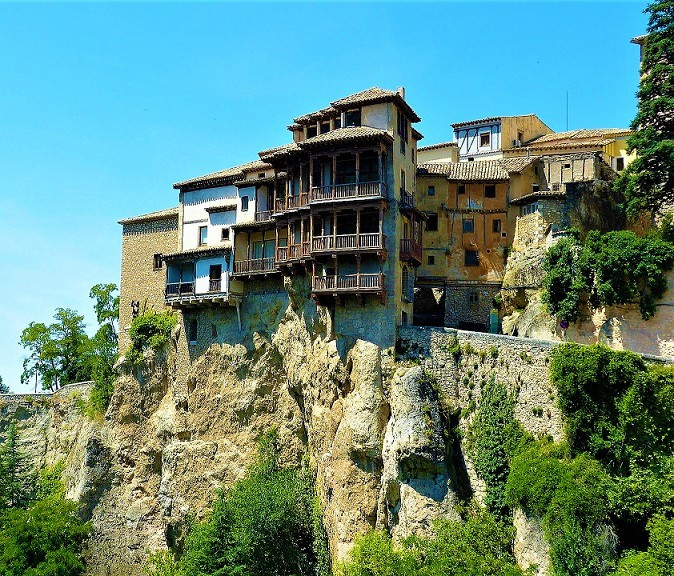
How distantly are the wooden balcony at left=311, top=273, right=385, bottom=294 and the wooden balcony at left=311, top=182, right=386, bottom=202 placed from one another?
4.16m

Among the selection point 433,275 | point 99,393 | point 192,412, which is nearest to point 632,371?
point 433,275

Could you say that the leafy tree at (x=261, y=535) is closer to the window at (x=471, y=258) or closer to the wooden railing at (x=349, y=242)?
the wooden railing at (x=349, y=242)

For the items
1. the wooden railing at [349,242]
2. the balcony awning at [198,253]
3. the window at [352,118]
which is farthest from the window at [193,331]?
the window at [352,118]

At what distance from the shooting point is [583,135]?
67.9m

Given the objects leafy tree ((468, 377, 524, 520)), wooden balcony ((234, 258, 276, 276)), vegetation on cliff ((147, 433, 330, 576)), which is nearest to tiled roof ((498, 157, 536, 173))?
wooden balcony ((234, 258, 276, 276))

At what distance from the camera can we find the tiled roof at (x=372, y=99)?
165 ft

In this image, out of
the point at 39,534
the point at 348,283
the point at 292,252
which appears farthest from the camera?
the point at 39,534

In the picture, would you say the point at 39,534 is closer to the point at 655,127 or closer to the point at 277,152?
the point at 277,152

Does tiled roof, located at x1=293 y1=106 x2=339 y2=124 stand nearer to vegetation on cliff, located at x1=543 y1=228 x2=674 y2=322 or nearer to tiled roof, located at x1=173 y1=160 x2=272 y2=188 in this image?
tiled roof, located at x1=173 y1=160 x2=272 y2=188

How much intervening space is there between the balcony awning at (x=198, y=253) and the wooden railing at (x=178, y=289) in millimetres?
1643

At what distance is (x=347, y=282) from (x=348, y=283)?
3.1 inches

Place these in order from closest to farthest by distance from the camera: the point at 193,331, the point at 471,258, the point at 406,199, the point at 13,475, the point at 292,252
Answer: the point at 406,199, the point at 292,252, the point at 471,258, the point at 193,331, the point at 13,475

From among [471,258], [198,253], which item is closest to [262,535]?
[198,253]

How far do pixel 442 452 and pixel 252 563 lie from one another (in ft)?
41.8
